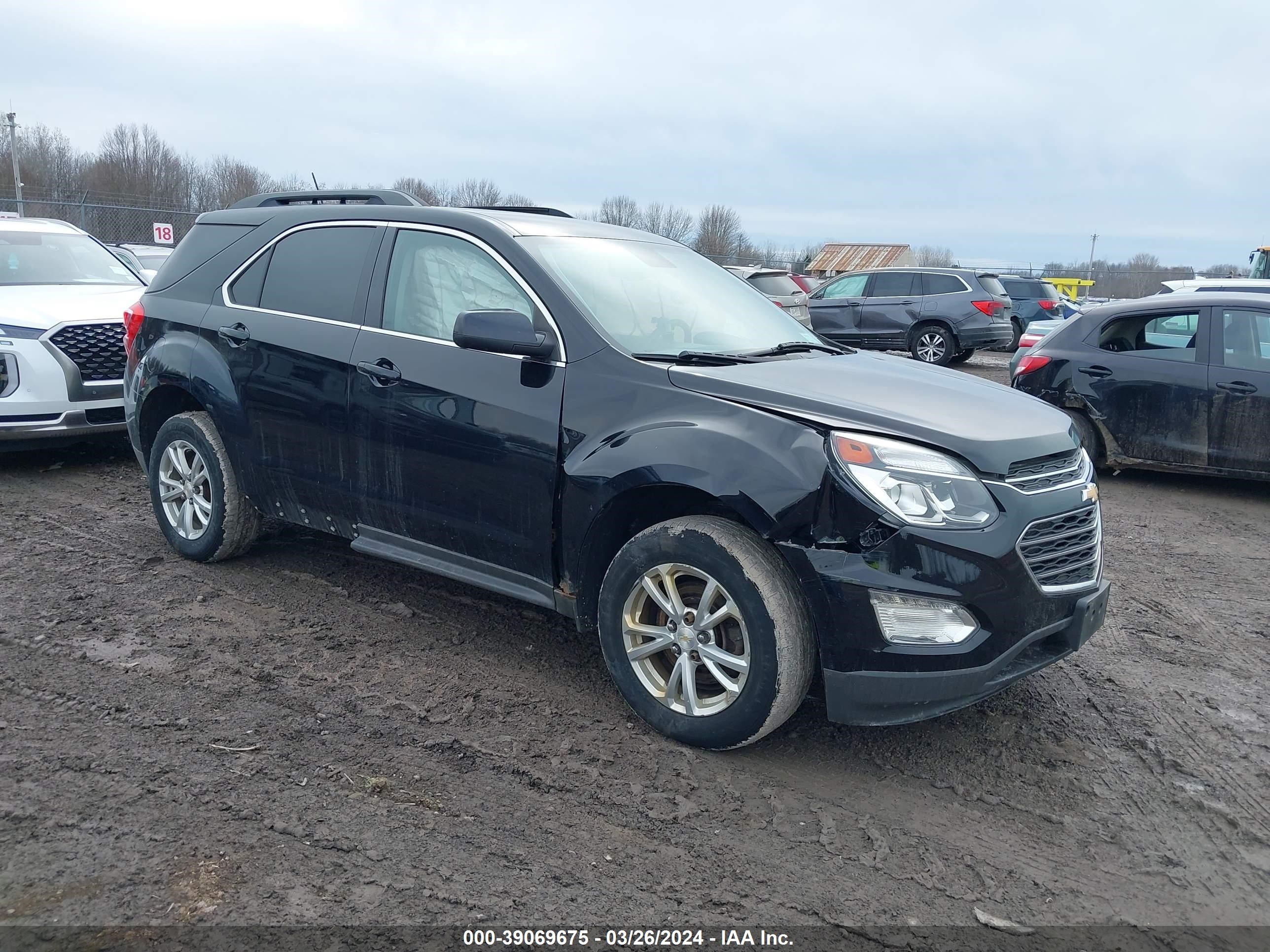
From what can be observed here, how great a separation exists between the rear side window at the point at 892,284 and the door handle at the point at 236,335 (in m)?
15.0

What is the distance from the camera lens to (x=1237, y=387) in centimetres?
751

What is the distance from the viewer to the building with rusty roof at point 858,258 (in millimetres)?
47688

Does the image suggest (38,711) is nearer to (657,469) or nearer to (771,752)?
(657,469)

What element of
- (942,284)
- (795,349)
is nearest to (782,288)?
(942,284)

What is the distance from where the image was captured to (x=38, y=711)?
3.62 m

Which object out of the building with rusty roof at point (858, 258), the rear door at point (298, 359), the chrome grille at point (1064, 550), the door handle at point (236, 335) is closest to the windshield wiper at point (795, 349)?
the chrome grille at point (1064, 550)

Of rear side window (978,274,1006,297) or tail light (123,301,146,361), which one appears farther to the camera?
rear side window (978,274,1006,297)

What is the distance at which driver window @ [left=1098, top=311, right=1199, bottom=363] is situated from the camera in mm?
7863

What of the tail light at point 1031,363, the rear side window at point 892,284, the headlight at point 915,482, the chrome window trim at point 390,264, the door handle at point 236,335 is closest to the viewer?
the headlight at point 915,482

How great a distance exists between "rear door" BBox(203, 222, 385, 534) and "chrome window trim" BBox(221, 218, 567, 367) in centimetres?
1

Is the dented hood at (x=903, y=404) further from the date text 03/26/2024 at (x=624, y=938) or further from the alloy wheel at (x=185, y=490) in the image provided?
the alloy wheel at (x=185, y=490)

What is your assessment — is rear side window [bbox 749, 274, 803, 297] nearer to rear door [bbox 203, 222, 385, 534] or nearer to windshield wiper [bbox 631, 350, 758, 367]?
rear door [bbox 203, 222, 385, 534]

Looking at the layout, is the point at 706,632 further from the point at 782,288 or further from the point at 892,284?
the point at 892,284

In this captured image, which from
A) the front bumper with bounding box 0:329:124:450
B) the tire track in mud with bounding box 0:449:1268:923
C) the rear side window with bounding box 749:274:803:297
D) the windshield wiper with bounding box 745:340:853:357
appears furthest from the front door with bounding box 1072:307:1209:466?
the rear side window with bounding box 749:274:803:297
